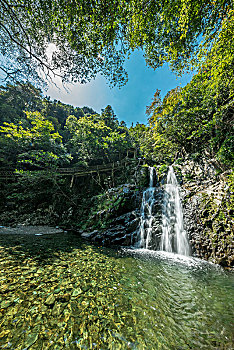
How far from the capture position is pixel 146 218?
7242 millimetres

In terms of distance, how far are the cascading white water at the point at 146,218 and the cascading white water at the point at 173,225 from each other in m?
0.71

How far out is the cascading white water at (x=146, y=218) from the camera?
6450 mm

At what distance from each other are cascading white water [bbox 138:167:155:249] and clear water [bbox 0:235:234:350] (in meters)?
2.91

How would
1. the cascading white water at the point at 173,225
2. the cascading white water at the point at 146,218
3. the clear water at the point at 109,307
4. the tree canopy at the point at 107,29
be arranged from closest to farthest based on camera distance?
1. the clear water at the point at 109,307
2. the tree canopy at the point at 107,29
3. the cascading white water at the point at 173,225
4. the cascading white water at the point at 146,218

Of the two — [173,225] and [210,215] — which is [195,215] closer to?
[210,215]

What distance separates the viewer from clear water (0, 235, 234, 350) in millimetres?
1479

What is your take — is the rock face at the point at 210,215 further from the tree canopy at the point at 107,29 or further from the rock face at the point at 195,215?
the tree canopy at the point at 107,29

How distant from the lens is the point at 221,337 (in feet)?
5.38

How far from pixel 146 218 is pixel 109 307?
5561 mm

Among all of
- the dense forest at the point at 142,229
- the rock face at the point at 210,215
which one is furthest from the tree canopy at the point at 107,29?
the rock face at the point at 210,215

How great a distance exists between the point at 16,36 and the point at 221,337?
337 inches

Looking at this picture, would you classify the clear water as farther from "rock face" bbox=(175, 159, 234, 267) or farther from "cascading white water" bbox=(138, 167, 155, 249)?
"cascading white water" bbox=(138, 167, 155, 249)

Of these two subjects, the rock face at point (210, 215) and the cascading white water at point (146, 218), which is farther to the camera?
the cascading white water at point (146, 218)

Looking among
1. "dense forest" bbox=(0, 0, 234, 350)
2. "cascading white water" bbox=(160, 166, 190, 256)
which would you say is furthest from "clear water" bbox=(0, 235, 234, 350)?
"cascading white water" bbox=(160, 166, 190, 256)
